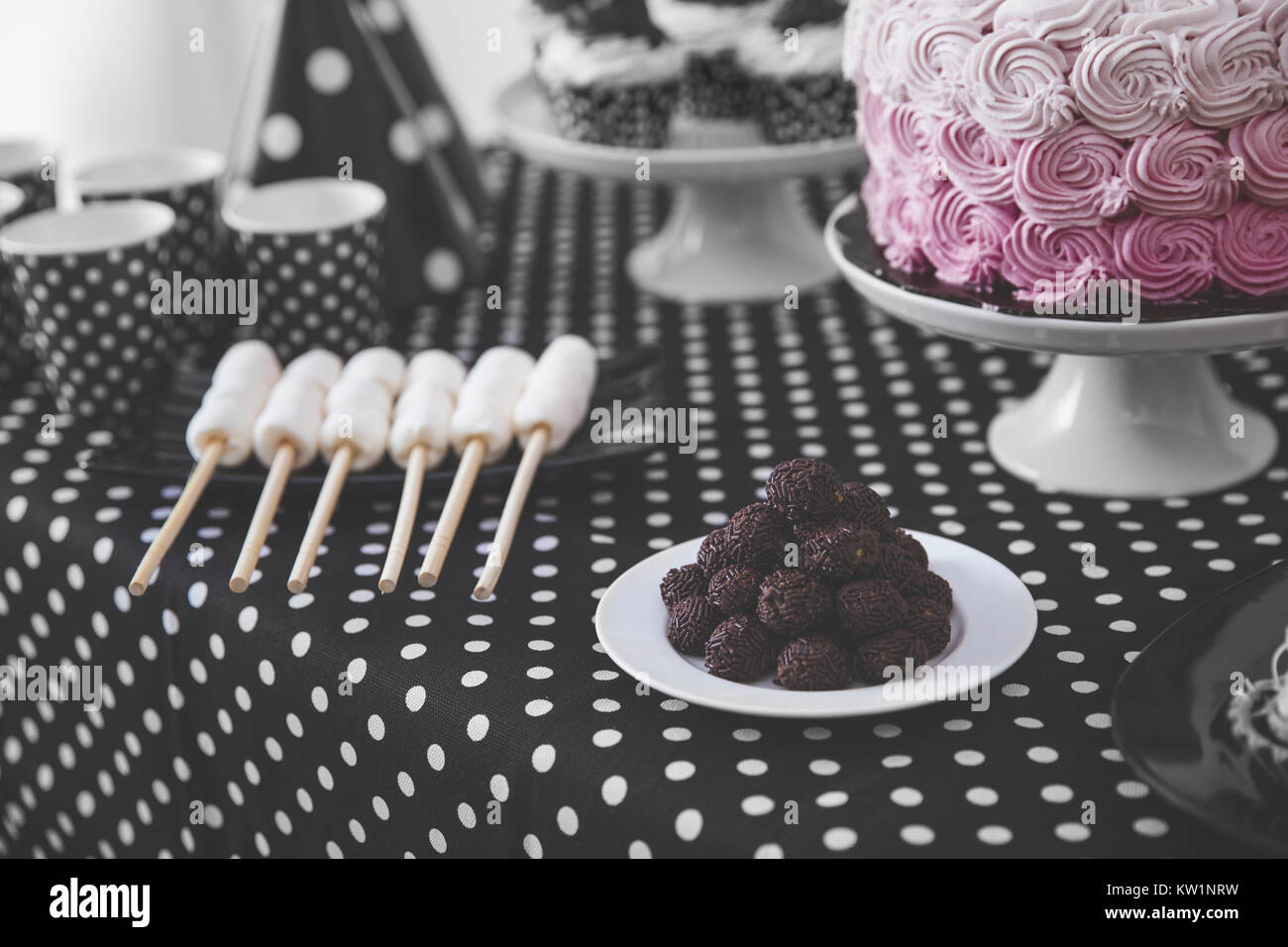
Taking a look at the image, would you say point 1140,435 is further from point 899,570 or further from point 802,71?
point 802,71

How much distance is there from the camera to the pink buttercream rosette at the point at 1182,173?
81 cm

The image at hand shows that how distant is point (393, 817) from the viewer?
0.78 metres

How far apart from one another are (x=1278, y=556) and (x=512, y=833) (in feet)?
1.60

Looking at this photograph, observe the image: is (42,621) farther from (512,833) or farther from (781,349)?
(781,349)

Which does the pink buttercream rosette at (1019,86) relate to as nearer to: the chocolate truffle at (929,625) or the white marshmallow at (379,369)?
the chocolate truffle at (929,625)

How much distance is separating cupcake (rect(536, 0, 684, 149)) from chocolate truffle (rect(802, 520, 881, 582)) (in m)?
0.64

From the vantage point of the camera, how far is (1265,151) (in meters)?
0.81

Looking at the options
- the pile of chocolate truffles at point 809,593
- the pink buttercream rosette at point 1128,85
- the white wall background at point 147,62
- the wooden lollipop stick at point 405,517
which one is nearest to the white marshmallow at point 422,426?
the wooden lollipop stick at point 405,517

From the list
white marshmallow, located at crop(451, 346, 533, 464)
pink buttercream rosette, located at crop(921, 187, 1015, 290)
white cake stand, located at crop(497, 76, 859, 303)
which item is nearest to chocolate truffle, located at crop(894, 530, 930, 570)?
pink buttercream rosette, located at crop(921, 187, 1015, 290)

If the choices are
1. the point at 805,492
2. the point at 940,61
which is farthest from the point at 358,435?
the point at 940,61

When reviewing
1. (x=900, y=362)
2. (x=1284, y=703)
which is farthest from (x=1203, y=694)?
(x=900, y=362)

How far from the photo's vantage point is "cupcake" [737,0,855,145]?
48.1 inches

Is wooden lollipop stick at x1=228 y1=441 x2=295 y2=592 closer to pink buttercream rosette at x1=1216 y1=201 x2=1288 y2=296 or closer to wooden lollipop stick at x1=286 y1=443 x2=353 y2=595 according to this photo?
wooden lollipop stick at x1=286 y1=443 x2=353 y2=595
